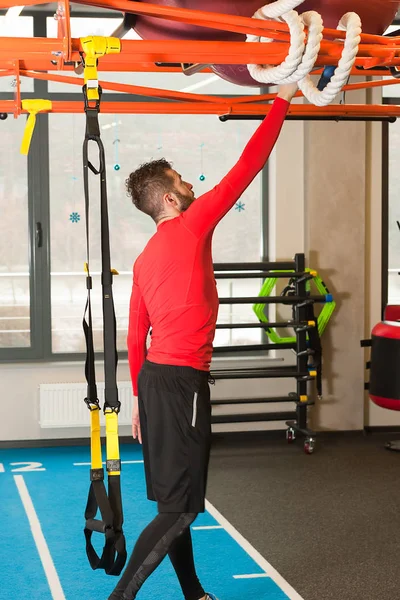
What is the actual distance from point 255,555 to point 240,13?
2.59 m

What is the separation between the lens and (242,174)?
2.47 metres

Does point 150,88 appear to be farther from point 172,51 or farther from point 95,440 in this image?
point 95,440

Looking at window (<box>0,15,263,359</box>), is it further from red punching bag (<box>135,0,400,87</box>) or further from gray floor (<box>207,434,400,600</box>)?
red punching bag (<box>135,0,400,87</box>)

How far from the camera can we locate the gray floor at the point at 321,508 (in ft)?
11.8

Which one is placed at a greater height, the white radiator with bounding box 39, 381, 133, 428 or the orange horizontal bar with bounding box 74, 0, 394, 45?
the orange horizontal bar with bounding box 74, 0, 394, 45

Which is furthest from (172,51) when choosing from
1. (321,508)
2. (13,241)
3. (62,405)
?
(13,241)

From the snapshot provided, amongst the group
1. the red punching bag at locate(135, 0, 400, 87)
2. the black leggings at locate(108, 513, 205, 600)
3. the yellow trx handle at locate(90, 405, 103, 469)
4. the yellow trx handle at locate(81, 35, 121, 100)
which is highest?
the red punching bag at locate(135, 0, 400, 87)

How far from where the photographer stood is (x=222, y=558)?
3820 millimetres

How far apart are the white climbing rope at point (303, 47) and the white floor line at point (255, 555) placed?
2138mm

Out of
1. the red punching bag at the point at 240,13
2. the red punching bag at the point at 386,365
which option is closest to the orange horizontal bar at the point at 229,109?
the red punching bag at the point at 240,13

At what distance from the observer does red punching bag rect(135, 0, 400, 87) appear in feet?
6.63

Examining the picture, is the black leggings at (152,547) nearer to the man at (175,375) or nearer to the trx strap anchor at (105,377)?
the man at (175,375)

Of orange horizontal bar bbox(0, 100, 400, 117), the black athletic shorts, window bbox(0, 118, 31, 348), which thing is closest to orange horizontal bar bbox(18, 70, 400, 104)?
orange horizontal bar bbox(0, 100, 400, 117)

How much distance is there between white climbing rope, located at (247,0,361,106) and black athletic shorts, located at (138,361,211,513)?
1.10m
